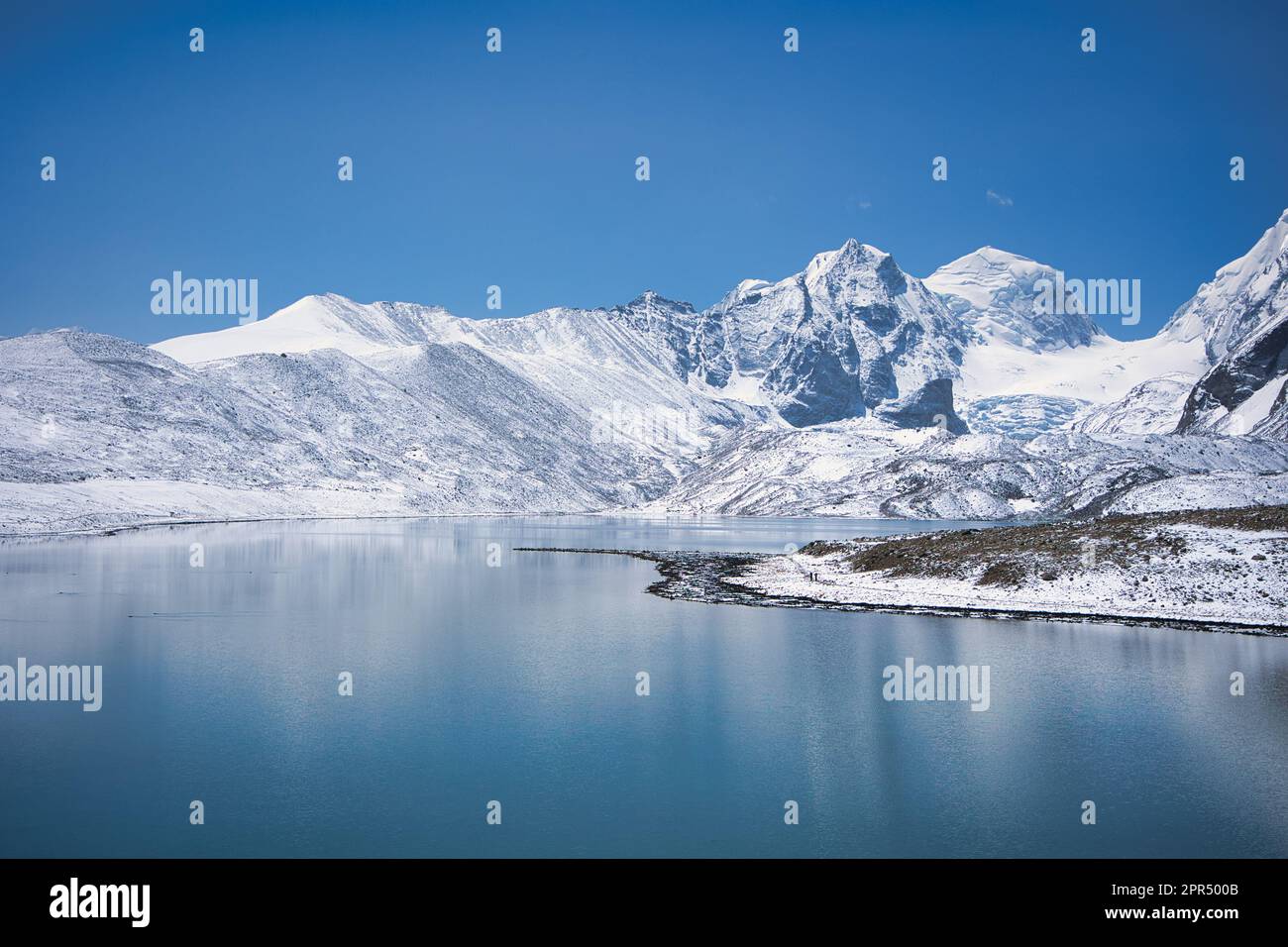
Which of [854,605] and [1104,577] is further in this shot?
[854,605]

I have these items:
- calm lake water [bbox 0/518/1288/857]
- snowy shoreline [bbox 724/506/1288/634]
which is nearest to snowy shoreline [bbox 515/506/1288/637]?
snowy shoreline [bbox 724/506/1288/634]

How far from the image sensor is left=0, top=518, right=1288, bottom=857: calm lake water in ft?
62.8

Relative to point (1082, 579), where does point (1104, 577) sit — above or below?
above

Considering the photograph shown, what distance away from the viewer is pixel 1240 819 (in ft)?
64.8

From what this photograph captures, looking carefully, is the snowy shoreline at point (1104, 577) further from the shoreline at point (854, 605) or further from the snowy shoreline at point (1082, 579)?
the shoreline at point (854, 605)

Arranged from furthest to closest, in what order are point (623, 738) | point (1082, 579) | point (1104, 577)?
point (1082, 579) → point (1104, 577) → point (623, 738)

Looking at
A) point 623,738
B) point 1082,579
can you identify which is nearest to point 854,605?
point 1082,579

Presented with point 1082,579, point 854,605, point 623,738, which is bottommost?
point 854,605

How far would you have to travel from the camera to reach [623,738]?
2594cm

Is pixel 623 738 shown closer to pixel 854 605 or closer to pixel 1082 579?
pixel 854 605

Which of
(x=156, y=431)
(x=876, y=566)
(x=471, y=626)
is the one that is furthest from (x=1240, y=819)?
(x=156, y=431)

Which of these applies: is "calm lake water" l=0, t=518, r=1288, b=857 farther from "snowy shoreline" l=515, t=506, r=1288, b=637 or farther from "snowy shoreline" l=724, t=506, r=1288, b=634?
"snowy shoreline" l=724, t=506, r=1288, b=634

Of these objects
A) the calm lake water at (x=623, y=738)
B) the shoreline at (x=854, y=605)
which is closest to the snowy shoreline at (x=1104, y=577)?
the shoreline at (x=854, y=605)
